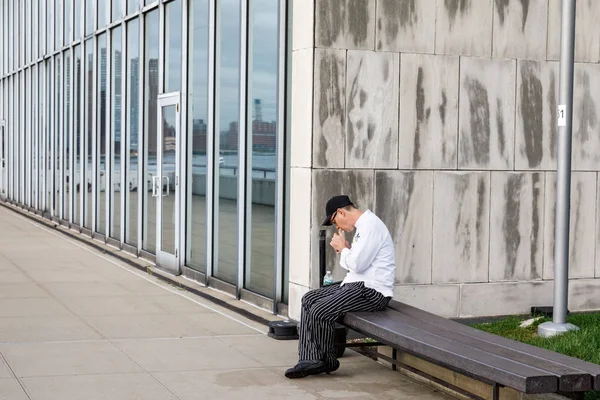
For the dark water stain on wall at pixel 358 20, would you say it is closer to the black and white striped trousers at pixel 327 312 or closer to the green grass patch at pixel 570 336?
the black and white striped trousers at pixel 327 312

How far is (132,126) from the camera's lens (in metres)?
17.7

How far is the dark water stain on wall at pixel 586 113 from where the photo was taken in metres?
11.4

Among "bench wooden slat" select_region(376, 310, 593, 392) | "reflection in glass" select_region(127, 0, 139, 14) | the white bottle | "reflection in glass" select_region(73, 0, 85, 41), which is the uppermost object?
"reflection in glass" select_region(73, 0, 85, 41)

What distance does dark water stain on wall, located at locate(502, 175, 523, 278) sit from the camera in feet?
36.5

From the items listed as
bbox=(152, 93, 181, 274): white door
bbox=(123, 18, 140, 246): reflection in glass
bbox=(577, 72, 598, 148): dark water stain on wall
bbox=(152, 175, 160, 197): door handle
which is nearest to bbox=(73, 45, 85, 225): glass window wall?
bbox=(123, 18, 140, 246): reflection in glass

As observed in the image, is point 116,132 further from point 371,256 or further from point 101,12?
point 371,256

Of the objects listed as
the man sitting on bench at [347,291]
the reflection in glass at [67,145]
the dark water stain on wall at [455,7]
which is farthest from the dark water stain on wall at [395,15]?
the reflection in glass at [67,145]

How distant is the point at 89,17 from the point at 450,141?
1253 centimetres

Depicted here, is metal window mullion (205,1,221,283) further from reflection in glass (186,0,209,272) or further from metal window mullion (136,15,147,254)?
metal window mullion (136,15,147,254)

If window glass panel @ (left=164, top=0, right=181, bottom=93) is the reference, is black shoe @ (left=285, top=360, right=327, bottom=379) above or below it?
below

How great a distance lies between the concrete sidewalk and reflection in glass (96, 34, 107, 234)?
5.89m

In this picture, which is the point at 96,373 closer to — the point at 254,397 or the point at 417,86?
the point at 254,397

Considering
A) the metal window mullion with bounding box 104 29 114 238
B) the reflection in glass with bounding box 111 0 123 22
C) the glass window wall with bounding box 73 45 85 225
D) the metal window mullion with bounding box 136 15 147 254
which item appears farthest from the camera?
the glass window wall with bounding box 73 45 85 225

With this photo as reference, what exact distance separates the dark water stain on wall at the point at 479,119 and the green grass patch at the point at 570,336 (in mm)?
1744
